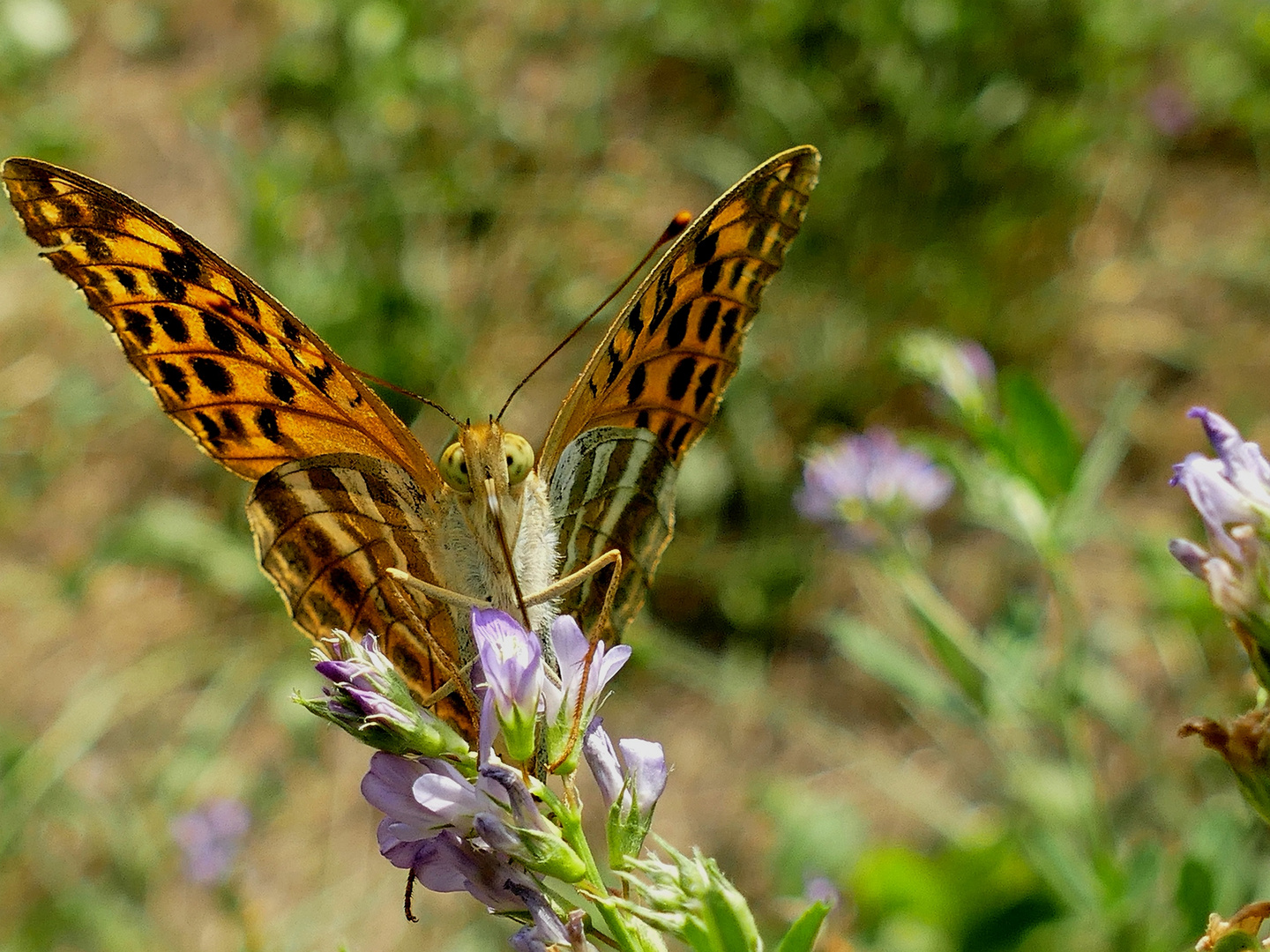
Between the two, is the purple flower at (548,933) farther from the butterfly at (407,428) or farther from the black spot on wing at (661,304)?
the black spot on wing at (661,304)

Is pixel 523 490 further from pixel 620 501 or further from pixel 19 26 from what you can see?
pixel 19 26

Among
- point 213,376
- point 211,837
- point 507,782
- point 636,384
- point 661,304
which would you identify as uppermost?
point 213,376

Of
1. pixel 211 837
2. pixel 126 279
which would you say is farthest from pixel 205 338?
pixel 211 837

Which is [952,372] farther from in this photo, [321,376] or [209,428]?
[209,428]

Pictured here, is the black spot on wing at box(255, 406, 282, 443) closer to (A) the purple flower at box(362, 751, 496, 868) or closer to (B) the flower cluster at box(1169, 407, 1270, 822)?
(A) the purple flower at box(362, 751, 496, 868)

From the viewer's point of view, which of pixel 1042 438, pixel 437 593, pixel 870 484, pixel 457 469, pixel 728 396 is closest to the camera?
pixel 437 593

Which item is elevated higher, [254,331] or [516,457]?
[254,331]

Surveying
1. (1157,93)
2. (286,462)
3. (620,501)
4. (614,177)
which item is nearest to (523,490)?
(620,501)
